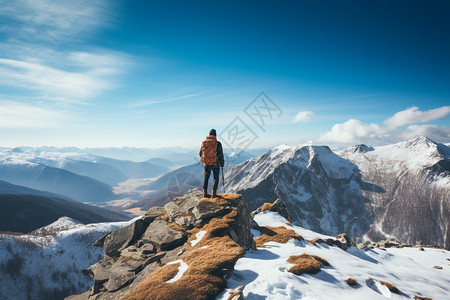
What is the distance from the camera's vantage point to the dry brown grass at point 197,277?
391 inches

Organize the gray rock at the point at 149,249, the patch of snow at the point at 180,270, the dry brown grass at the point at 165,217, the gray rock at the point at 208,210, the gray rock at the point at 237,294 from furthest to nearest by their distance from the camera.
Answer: the dry brown grass at the point at 165,217, the gray rock at the point at 208,210, the gray rock at the point at 149,249, the patch of snow at the point at 180,270, the gray rock at the point at 237,294

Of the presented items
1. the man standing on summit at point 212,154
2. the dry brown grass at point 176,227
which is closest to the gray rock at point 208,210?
the dry brown grass at point 176,227

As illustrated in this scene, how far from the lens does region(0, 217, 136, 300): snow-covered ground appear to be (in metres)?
103

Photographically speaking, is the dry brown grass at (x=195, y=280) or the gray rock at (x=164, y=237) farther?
the gray rock at (x=164, y=237)

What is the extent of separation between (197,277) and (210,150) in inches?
452

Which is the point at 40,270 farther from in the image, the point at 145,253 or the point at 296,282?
the point at 296,282

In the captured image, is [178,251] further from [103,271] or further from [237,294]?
[237,294]

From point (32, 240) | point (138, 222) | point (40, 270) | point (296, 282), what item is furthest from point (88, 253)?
point (296, 282)

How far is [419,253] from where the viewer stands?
202 feet

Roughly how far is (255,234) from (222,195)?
29.8 ft

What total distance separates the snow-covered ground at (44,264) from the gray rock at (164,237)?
13514 cm

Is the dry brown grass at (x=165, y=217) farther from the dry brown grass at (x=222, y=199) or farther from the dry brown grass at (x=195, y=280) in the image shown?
the dry brown grass at (x=195, y=280)

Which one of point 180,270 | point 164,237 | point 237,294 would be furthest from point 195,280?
point 164,237

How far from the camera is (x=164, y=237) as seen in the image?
18.8 meters
